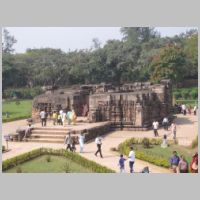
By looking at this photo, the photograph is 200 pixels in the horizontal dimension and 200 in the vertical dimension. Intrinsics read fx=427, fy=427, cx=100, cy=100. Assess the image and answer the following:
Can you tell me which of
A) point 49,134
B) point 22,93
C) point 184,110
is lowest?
point 49,134

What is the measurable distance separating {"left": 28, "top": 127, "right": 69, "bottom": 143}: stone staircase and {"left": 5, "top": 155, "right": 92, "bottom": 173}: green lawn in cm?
412

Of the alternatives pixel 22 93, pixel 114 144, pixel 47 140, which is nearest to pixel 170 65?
pixel 22 93

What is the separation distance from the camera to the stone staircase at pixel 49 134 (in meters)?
20.9

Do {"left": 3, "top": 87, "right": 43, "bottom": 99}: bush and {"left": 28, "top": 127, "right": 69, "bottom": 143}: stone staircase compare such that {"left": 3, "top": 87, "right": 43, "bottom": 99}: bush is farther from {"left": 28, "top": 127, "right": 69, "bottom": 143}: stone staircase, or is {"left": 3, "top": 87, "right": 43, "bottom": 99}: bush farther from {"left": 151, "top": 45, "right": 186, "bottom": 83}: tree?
{"left": 28, "top": 127, "right": 69, "bottom": 143}: stone staircase

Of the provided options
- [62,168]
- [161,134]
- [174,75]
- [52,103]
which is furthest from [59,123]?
[174,75]

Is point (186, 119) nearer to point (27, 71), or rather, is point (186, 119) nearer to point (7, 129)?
point (7, 129)

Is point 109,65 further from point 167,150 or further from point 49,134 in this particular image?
point 167,150

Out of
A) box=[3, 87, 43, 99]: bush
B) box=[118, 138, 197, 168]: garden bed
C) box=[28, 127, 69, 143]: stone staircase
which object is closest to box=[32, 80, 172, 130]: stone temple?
box=[28, 127, 69, 143]: stone staircase

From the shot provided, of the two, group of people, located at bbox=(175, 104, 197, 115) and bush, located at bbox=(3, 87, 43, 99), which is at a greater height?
bush, located at bbox=(3, 87, 43, 99)

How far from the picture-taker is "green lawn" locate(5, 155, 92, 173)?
14.9m

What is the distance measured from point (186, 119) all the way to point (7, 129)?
1204 cm

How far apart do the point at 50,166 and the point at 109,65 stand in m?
36.1

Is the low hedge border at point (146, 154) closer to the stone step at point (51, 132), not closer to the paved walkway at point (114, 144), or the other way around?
the paved walkway at point (114, 144)

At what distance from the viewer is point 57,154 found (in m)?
17.2
